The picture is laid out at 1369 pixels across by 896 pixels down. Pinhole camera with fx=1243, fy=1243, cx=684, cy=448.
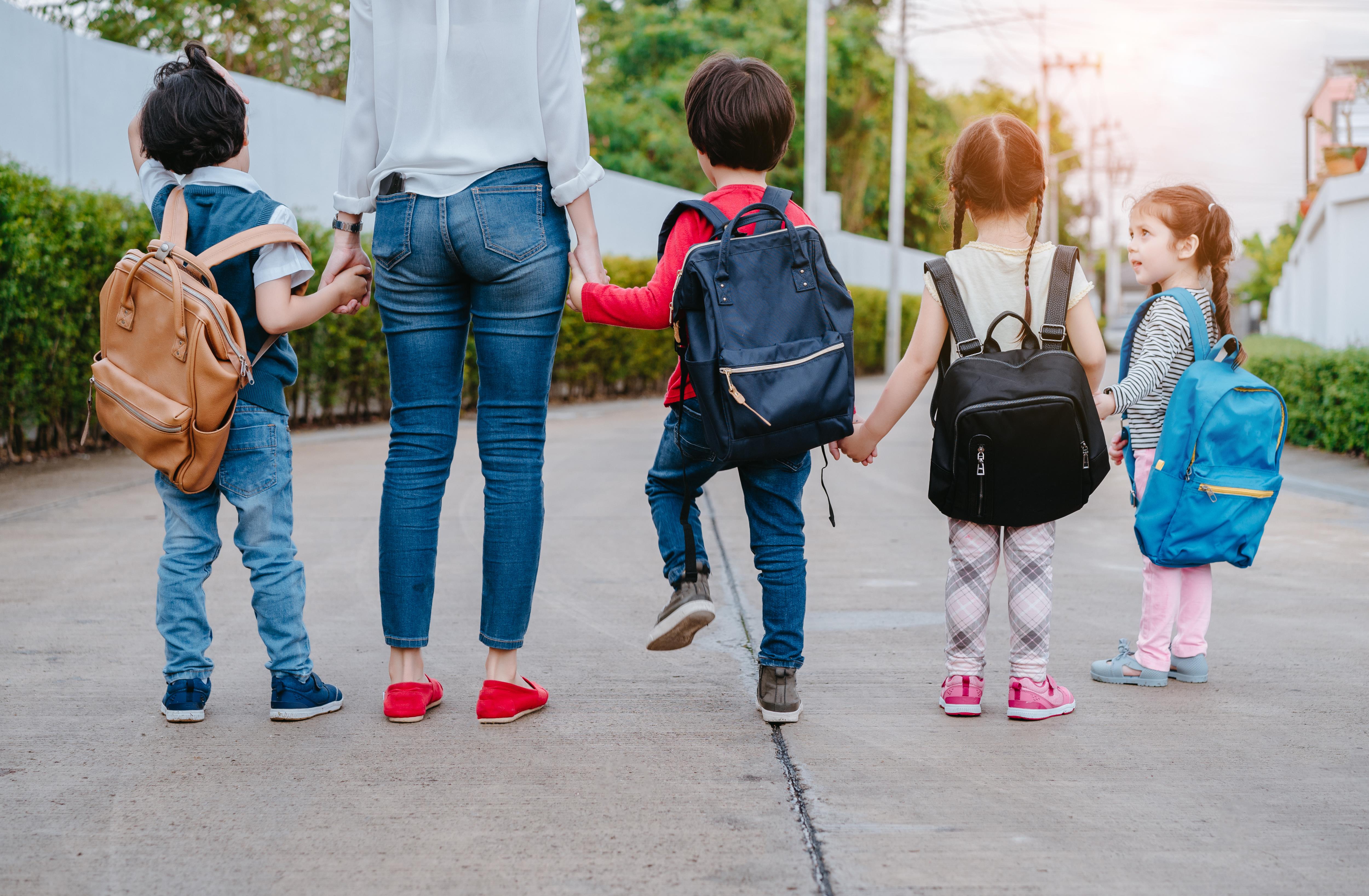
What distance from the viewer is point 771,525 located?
2.99m

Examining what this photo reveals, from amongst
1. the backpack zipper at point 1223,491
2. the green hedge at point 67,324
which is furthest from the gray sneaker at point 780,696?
the green hedge at point 67,324

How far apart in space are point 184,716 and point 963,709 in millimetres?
1912

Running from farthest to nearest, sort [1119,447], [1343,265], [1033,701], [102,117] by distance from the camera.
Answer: [1343,265] → [102,117] → [1119,447] → [1033,701]

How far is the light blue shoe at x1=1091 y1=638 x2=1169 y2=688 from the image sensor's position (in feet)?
11.2

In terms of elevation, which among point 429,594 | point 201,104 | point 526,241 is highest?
point 201,104

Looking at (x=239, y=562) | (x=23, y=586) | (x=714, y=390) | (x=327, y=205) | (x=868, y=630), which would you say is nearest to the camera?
(x=714, y=390)

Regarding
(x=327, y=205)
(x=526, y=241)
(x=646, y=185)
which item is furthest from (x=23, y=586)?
(x=646, y=185)

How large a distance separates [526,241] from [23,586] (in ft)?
9.21

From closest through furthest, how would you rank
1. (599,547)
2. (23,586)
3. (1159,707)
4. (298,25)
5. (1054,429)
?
(1054,429) → (1159,707) → (23,586) → (599,547) → (298,25)

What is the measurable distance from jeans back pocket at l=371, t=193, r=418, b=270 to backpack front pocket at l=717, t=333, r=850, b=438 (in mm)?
769

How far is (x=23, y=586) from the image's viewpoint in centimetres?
450

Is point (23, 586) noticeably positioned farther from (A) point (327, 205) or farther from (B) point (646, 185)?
(B) point (646, 185)

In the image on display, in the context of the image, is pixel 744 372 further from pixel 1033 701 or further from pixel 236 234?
pixel 236 234

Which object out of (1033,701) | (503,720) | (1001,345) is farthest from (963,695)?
(503,720)
